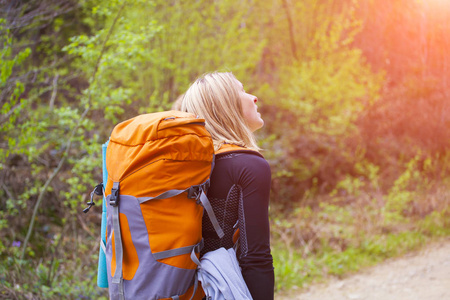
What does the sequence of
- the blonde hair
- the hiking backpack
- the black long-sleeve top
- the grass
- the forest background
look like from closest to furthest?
the hiking backpack, the black long-sleeve top, the blonde hair, the forest background, the grass

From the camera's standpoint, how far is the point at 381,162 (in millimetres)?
7340

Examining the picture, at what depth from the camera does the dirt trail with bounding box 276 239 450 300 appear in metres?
3.88

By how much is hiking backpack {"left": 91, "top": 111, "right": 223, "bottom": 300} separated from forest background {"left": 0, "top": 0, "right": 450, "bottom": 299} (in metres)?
2.30

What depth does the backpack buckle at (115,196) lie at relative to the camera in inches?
53.8

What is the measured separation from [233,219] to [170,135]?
1.47ft

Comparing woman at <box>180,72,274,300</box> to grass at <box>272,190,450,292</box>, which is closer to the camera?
woman at <box>180,72,274,300</box>

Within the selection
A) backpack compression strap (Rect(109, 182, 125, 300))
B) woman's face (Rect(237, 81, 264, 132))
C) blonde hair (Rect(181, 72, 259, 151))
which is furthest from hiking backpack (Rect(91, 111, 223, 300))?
woman's face (Rect(237, 81, 264, 132))

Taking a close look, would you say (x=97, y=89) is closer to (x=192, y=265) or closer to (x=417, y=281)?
(x=192, y=265)

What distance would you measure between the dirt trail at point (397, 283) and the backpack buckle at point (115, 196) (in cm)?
301

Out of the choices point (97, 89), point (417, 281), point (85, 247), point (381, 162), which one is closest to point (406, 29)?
point (381, 162)

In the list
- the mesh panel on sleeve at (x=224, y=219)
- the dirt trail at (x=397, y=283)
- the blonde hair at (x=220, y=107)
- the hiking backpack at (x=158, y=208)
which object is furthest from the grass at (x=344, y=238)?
the hiking backpack at (x=158, y=208)

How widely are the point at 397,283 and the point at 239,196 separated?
11.1 ft

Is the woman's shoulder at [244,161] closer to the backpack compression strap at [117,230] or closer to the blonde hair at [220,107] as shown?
the blonde hair at [220,107]

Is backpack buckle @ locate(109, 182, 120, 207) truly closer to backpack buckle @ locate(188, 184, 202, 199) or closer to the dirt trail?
backpack buckle @ locate(188, 184, 202, 199)
